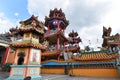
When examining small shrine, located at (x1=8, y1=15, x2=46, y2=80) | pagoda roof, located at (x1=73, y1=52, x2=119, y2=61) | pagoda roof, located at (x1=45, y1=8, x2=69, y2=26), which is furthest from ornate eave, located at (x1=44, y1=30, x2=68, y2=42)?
small shrine, located at (x1=8, y1=15, x2=46, y2=80)

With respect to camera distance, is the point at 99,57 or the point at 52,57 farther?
the point at 52,57

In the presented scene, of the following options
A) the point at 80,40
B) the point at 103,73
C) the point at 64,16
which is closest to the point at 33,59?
the point at 103,73

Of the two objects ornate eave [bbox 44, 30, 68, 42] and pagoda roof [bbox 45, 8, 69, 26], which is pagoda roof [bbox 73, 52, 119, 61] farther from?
pagoda roof [bbox 45, 8, 69, 26]

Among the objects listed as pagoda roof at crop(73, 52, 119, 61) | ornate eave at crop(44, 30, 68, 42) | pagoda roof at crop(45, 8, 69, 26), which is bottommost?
pagoda roof at crop(73, 52, 119, 61)

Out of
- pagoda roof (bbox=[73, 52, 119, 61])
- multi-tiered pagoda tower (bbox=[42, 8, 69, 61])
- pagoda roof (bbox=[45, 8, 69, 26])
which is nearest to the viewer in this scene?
pagoda roof (bbox=[73, 52, 119, 61])

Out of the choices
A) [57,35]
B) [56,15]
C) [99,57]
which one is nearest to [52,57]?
[57,35]

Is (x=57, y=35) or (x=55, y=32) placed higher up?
(x=55, y=32)

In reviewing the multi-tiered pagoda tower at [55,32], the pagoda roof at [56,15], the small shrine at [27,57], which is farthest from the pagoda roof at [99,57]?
the pagoda roof at [56,15]

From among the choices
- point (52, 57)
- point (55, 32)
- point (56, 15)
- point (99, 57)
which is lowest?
point (99, 57)

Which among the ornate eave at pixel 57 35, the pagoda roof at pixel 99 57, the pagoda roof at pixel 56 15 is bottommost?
the pagoda roof at pixel 99 57

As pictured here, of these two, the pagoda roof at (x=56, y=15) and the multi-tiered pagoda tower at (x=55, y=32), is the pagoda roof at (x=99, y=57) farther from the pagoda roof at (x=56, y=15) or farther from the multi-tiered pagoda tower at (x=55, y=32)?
the pagoda roof at (x=56, y=15)

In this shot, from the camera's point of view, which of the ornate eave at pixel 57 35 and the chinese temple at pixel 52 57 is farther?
the ornate eave at pixel 57 35

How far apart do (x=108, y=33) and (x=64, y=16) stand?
11911 mm

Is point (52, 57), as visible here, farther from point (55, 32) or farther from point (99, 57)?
point (99, 57)
